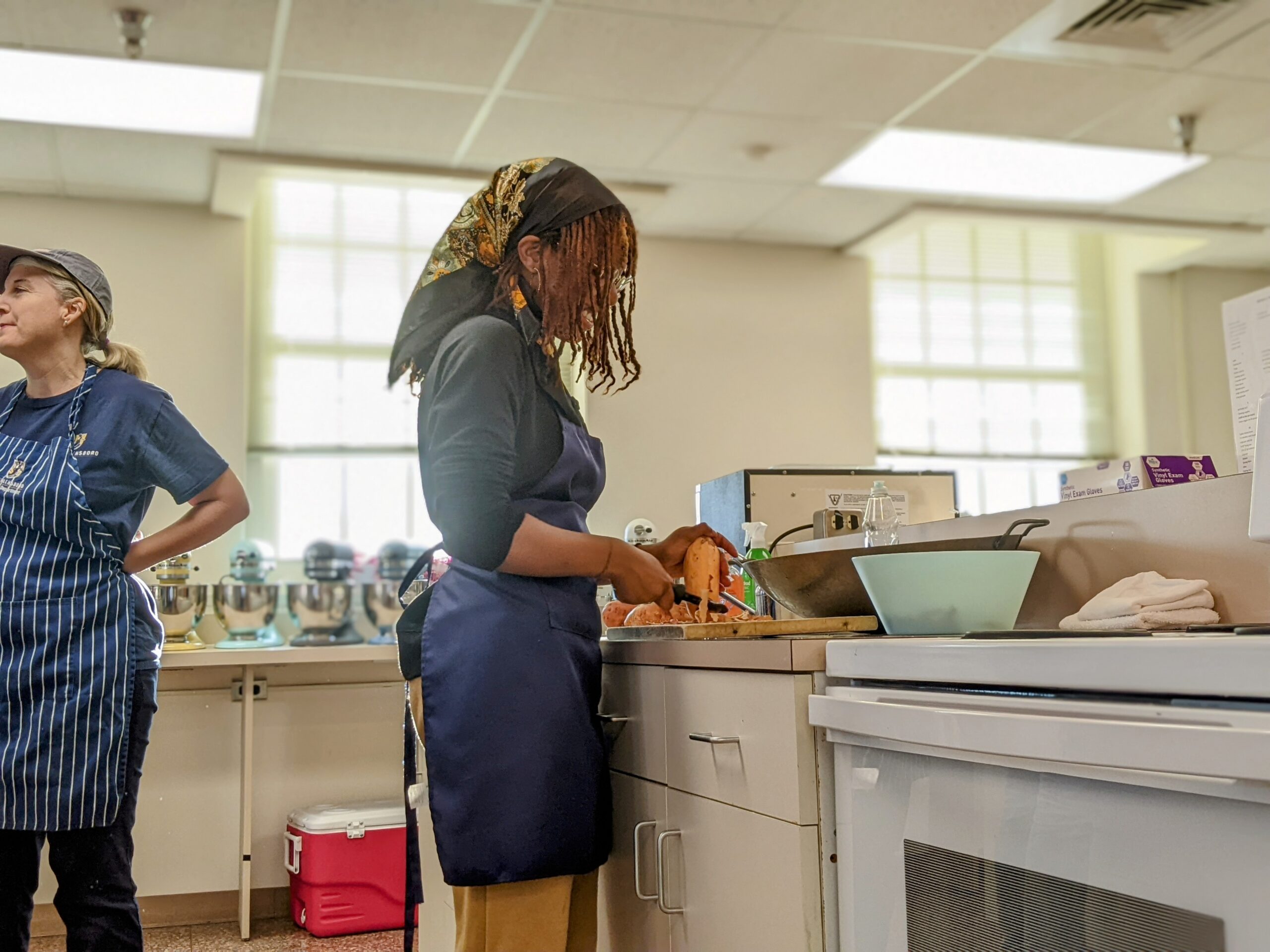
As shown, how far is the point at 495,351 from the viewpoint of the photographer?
4.55ft

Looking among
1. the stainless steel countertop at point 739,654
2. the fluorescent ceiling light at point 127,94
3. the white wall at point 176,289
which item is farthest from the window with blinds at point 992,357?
the stainless steel countertop at point 739,654

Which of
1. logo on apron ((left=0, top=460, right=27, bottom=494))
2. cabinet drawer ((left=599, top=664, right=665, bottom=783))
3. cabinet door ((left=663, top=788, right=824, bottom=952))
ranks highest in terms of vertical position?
logo on apron ((left=0, top=460, right=27, bottom=494))

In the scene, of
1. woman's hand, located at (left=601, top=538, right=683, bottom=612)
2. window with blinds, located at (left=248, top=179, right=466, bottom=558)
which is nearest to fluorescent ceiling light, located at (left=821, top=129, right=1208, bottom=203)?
window with blinds, located at (left=248, top=179, right=466, bottom=558)

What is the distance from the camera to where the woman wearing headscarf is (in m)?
1.37

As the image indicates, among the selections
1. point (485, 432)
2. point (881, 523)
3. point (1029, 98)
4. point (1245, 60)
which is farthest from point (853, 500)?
point (1245, 60)

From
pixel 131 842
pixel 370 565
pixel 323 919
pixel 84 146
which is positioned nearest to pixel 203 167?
pixel 84 146

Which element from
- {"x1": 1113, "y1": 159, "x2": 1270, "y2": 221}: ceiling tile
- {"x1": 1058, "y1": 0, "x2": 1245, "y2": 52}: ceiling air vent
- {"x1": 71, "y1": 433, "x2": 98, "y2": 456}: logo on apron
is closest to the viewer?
{"x1": 71, "y1": 433, "x2": 98, "y2": 456}: logo on apron

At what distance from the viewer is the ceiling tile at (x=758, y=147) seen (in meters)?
4.12

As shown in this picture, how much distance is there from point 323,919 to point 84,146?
273 cm

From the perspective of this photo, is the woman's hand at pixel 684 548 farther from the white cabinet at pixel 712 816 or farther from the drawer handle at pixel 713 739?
the drawer handle at pixel 713 739

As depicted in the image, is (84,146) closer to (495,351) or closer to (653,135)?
(653,135)

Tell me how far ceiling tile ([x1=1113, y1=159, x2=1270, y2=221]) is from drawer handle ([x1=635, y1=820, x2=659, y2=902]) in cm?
414

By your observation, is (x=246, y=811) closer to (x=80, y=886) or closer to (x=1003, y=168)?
(x=80, y=886)

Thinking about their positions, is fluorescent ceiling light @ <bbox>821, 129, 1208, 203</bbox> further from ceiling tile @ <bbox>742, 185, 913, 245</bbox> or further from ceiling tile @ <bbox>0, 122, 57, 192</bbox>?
ceiling tile @ <bbox>0, 122, 57, 192</bbox>
